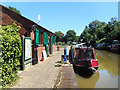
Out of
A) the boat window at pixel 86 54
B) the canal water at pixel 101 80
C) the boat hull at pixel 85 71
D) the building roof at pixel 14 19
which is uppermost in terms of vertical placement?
the building roof at pixel 14 19

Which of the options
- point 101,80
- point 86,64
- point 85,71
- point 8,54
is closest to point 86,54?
point 86,64

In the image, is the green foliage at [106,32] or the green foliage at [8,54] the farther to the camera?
the green foliage at [106,32]

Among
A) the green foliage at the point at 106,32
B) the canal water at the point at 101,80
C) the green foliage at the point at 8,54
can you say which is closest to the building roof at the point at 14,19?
the green foliage at the point at 8,54

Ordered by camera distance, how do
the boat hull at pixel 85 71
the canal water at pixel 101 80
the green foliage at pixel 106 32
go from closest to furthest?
1. the canal water at pixel 101 80
2. the boat hull at pixel 85 71
3. the green foliage at pixel 106 32

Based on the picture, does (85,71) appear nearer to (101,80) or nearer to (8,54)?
(101,80)

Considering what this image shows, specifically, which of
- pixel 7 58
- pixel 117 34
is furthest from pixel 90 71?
pixel 117 34

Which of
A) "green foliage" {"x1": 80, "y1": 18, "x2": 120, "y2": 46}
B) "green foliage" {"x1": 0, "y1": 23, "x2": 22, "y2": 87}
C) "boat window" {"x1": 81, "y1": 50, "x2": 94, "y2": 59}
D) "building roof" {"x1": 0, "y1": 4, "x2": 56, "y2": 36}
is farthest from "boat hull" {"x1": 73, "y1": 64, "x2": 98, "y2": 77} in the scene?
"green foliage" {"x1": 80, "y1": 18, "x2": 120, "y2": 46}

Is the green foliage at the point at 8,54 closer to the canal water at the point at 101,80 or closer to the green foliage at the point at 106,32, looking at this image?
the canal water at the point at 101,80

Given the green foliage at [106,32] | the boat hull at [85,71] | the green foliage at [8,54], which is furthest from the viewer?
the green foliage at [106,32]

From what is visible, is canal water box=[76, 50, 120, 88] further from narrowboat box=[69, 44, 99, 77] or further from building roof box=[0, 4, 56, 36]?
building roof box=[0, 4, 56, 36]

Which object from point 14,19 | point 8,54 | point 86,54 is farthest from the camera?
point 14,19

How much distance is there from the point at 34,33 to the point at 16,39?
5240 millimetres

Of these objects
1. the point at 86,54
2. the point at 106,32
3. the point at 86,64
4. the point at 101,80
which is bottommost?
the point at 101,80

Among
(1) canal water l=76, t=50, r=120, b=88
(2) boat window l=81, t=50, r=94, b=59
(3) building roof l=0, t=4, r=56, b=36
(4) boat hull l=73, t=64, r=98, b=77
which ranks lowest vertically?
(1) canal water l=76, t=50, r=120, b=88
